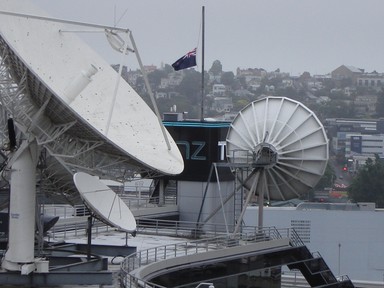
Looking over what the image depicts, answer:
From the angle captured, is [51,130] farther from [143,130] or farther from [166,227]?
[166,227]

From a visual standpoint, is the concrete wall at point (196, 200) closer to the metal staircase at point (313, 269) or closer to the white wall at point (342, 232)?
the metal staircase at point (313, 269)

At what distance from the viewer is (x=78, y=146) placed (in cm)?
3388

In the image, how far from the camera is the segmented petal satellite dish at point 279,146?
49.2 m

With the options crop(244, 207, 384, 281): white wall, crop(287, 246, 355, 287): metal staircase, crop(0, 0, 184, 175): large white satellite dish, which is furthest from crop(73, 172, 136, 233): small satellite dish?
crop(244, 207, 384, 281): white wall

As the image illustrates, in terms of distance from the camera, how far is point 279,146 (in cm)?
4916

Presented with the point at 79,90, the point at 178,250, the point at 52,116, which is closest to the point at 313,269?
the point at 178,250

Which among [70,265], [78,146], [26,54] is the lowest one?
A: [70,265]

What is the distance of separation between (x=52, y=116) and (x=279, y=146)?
17.9 metres

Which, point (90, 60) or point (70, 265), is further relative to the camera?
point (90, 60)

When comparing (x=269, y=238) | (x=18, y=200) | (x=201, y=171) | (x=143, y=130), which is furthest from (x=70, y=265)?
(x=201, y=171)

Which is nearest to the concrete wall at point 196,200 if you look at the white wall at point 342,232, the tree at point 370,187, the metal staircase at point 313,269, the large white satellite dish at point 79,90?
the metal staircase at point 313,269

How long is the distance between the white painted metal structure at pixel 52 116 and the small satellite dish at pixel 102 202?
84cm

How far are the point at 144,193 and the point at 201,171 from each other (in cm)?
1488

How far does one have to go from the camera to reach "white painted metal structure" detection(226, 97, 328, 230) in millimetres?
49219
